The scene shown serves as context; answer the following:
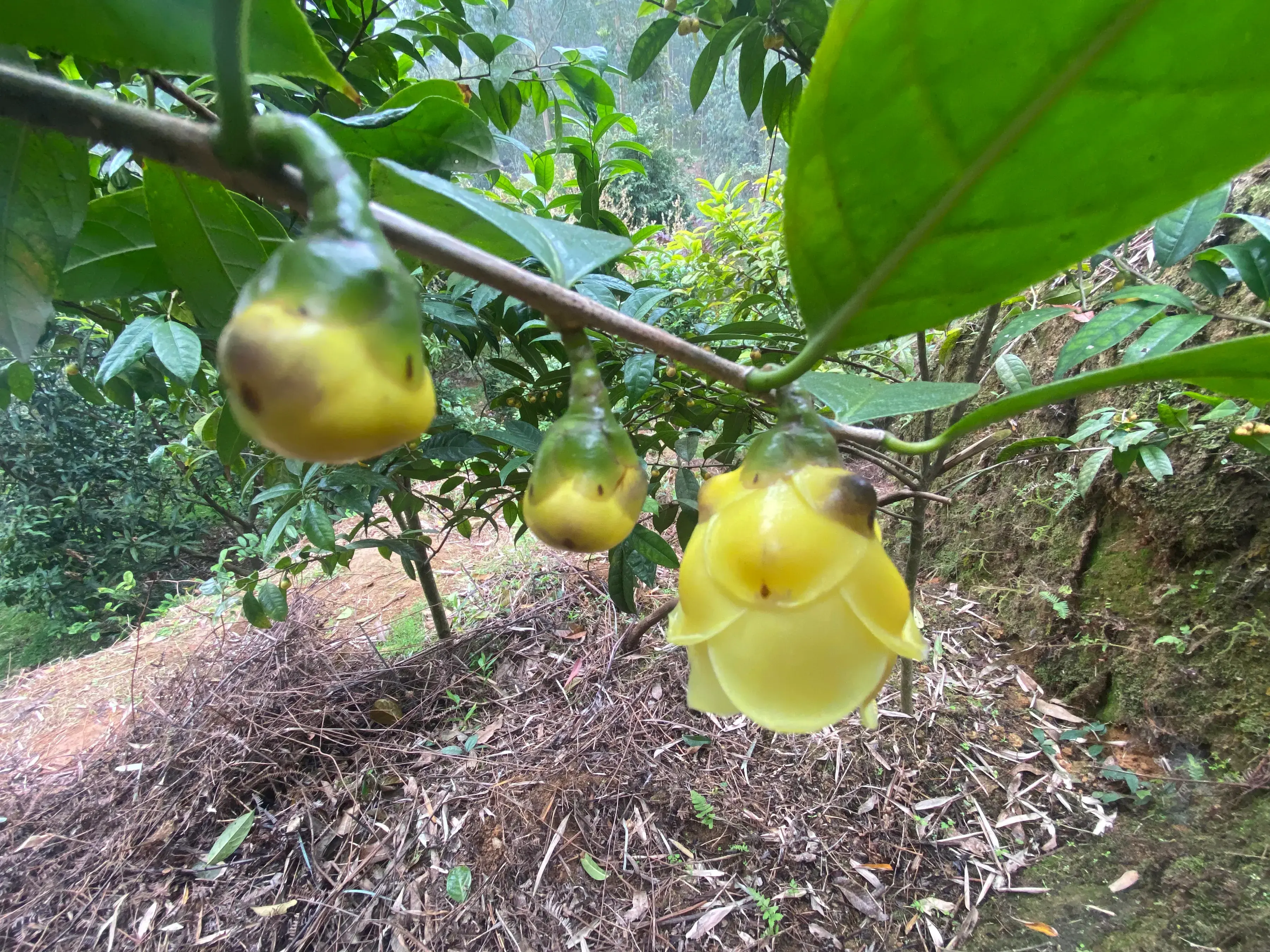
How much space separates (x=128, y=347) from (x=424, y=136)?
71cm

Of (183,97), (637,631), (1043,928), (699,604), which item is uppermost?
(183,97)

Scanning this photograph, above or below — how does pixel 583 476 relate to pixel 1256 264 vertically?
above

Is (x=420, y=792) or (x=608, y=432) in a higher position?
(x=608, y=432)

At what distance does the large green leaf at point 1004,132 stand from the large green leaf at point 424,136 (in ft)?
1.07

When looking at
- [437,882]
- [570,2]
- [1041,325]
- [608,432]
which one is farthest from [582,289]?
[570,2]

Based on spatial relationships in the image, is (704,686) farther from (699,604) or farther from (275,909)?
(275,909)

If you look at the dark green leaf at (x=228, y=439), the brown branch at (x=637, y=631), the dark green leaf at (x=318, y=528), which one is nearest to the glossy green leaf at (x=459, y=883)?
the brown branch at (x=637, y=631)

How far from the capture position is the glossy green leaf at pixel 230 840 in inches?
60.3

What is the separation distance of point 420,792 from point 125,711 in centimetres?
169

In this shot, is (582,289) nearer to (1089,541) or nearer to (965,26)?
(965,26)

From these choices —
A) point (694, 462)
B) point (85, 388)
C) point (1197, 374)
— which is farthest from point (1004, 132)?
point (694, 462)

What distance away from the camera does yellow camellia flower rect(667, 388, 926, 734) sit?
0.33 metres

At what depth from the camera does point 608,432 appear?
39cm

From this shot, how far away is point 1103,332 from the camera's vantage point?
95 cm
